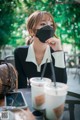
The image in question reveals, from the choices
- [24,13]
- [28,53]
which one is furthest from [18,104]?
[24,13]

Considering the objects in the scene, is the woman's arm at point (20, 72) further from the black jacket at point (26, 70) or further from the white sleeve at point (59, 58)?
the white sleeve at point (59, 58)

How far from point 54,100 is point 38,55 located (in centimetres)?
72

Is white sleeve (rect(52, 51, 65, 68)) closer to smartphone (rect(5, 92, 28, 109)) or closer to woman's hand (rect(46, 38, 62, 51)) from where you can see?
woman's hand (rect(46, 38, 62, 51))

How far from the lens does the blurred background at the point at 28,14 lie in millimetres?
4590

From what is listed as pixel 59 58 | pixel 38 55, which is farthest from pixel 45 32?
pixel 38 55

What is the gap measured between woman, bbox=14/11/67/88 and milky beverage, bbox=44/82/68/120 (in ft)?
1.79

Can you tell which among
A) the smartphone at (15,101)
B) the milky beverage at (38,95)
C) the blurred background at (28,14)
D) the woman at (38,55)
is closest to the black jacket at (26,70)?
the woman at (38,55)

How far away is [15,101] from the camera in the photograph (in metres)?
0.90

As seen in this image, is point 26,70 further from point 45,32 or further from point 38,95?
point 38,95

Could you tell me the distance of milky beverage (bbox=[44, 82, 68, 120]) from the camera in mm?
737

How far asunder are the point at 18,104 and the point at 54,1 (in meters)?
4.20

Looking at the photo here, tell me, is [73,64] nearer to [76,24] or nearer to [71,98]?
[76,24]

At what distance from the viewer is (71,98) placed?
977 millimetres

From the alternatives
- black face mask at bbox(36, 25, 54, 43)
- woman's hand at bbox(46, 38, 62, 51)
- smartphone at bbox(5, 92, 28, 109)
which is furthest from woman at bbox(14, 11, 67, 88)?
smartphone at bbox(5, 92, 28, 109)
